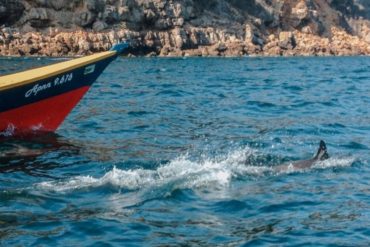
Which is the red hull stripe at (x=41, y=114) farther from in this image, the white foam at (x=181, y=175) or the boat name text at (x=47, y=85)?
the white foam at (x=181, y=175)

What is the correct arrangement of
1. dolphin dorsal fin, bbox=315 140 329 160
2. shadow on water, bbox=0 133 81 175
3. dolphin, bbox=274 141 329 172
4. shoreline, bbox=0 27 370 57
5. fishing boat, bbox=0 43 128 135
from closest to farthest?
dolphin, bbox=274 141 329 172, shadow on water, bbox=0 133 81 175, dolphin dorsal fin, bbox=315 140 329 160, fishing boat, bbox=0 43 128 135, shoreline, bbox=0 27 370 57

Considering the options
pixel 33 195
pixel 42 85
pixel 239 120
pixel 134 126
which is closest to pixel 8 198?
pixel 33 195

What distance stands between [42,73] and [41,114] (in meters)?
0.86

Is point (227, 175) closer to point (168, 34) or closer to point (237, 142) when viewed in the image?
point (237, 142)

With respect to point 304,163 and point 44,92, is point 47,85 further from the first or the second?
point 304,163

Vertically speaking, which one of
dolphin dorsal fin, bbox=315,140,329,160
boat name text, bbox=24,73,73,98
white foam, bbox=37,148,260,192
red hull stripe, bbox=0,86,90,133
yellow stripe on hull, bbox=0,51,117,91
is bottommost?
dolphin dorsal fin, bbox=315,140,329,160

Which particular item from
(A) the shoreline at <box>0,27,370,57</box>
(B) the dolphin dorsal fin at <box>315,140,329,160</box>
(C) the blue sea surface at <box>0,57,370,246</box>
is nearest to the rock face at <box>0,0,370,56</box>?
(A) the shoreline at <box>0,27,370,57</box>

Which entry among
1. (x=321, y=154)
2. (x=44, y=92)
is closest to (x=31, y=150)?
(x=44, y=92)

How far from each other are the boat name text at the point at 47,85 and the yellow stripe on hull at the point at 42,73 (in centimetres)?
13

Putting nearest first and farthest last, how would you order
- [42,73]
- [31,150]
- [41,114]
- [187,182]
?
[187,182]
[31,150]
[42,73]
[41,114]

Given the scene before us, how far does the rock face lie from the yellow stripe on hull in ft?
142

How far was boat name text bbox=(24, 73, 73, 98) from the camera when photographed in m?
11.6

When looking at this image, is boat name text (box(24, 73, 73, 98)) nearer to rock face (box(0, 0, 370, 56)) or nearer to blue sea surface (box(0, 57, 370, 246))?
blue sea surface (box(0, 57, 370, 246))

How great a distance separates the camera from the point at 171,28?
222 ft
